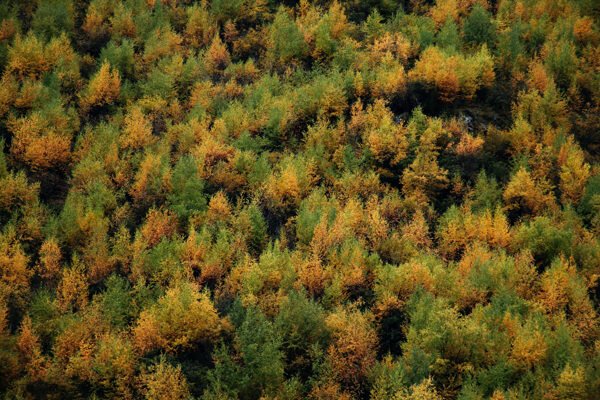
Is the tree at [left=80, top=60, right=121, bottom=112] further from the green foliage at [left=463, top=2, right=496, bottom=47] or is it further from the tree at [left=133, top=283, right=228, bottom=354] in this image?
the green foliage at [left=463, top=2, right=496, bottom=47]

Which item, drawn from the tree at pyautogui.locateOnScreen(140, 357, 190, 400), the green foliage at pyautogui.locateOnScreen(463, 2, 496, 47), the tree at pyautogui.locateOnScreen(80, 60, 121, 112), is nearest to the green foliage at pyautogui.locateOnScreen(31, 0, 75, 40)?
the tree at pyautogui.locateOnScreen(80, 60, 121, 112)

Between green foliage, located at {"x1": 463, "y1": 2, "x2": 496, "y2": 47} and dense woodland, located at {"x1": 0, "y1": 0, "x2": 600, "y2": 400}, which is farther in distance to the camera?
green foliage, located at {"x1": 463, "y1": 2, "x2": 496, "y2": 47}

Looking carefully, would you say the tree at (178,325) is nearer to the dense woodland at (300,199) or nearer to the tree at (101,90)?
the dense woodland at (300,199)

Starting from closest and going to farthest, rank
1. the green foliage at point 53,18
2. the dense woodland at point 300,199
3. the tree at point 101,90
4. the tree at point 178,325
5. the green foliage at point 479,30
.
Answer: the dense woodland at point 300,199 < the tree at point 178,325 < the tree at point 101,90 < the green foliage at point 479,30 < the green foliage at point 53,18

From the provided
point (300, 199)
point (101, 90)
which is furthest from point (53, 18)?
point (300, 199)

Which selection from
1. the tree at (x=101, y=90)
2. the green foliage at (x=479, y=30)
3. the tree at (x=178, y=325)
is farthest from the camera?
the green foliage at (x=479, y=30)

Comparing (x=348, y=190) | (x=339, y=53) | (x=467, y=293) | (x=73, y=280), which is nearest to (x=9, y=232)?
(x=73, y=280)

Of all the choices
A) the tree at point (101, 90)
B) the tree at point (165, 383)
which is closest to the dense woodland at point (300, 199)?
the tree at point (165, 383)

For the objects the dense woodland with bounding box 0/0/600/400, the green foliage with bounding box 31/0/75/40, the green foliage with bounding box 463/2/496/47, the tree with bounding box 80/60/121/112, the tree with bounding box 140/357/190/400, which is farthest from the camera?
the green foliage with bounding box 31/0/75/40

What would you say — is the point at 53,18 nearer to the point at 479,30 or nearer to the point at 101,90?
the point at 101,90
